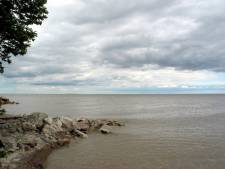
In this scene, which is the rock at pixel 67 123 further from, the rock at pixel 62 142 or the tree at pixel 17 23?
the tree at pixel 17 23

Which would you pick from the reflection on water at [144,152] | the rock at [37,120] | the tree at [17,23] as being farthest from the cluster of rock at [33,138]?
the tree at [17,23]

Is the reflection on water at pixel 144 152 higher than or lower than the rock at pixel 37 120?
lower

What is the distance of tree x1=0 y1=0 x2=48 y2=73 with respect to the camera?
2061 centimetres

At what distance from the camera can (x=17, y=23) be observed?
21.1 m

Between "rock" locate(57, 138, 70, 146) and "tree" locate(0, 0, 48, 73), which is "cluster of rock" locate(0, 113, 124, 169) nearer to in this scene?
"rock" locate(57, 138, 70, 146)

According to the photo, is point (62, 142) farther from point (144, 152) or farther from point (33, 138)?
point (144, 152)

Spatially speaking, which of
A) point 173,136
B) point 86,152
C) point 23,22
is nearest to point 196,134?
point 173,136

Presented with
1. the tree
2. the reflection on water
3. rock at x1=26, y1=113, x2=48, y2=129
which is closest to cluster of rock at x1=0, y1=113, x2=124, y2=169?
rock at x1=26, y1=113, x2=48, y2=129

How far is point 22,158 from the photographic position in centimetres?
1900

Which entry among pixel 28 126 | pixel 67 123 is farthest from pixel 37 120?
pixel 67 123

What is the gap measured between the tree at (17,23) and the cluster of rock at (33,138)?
21.2ft

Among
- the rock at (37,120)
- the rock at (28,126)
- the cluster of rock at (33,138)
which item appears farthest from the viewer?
the rock at (37,120)

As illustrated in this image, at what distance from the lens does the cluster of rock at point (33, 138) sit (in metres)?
18.6

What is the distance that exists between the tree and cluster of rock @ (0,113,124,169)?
647 centimetres
